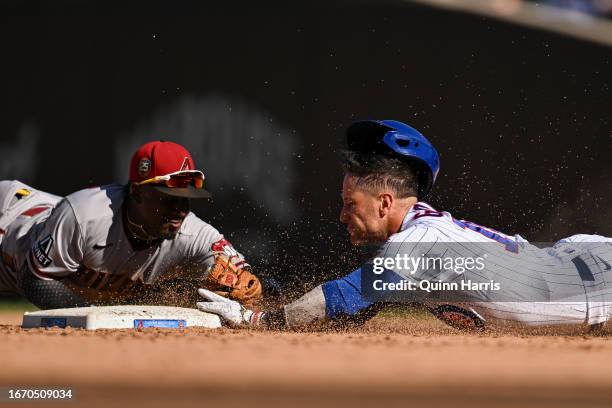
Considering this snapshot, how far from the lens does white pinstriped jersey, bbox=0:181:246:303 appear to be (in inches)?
200

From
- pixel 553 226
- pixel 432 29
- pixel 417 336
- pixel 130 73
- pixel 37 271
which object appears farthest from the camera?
pixel 130 73

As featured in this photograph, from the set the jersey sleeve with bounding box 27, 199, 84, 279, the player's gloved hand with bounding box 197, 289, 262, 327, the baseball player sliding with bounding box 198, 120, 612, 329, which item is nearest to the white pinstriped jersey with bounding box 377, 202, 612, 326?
the baseball player sliding with bounding box 198, 120, 612, 329

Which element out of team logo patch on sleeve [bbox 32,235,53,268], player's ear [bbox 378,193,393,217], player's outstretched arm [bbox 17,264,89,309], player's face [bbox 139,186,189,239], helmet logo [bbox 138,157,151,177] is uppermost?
helmet logo [bbox 138,157,151,177]

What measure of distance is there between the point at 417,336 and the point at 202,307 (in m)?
1.02

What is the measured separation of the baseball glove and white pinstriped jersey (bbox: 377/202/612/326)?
4.49 feet

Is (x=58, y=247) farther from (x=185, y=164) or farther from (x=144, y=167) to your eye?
(x=185, y=164)

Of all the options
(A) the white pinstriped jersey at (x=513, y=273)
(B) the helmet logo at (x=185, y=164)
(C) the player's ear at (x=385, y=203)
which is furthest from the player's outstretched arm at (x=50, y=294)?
(A) the white pinstriped jersey at (x=513, y=273)

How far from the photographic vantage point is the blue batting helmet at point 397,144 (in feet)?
13.8

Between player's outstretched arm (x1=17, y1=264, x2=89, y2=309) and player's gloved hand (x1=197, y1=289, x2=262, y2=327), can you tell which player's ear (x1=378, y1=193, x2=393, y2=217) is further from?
player's outstretched arm (x1=17, y1=264, x2=89, y2=309)

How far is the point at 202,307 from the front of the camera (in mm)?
4523

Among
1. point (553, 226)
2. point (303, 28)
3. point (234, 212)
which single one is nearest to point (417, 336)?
point (553, 226)

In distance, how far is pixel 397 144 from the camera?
4.20 m

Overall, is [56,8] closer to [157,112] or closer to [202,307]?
[157,112]

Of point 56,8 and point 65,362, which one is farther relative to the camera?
point 56,8
